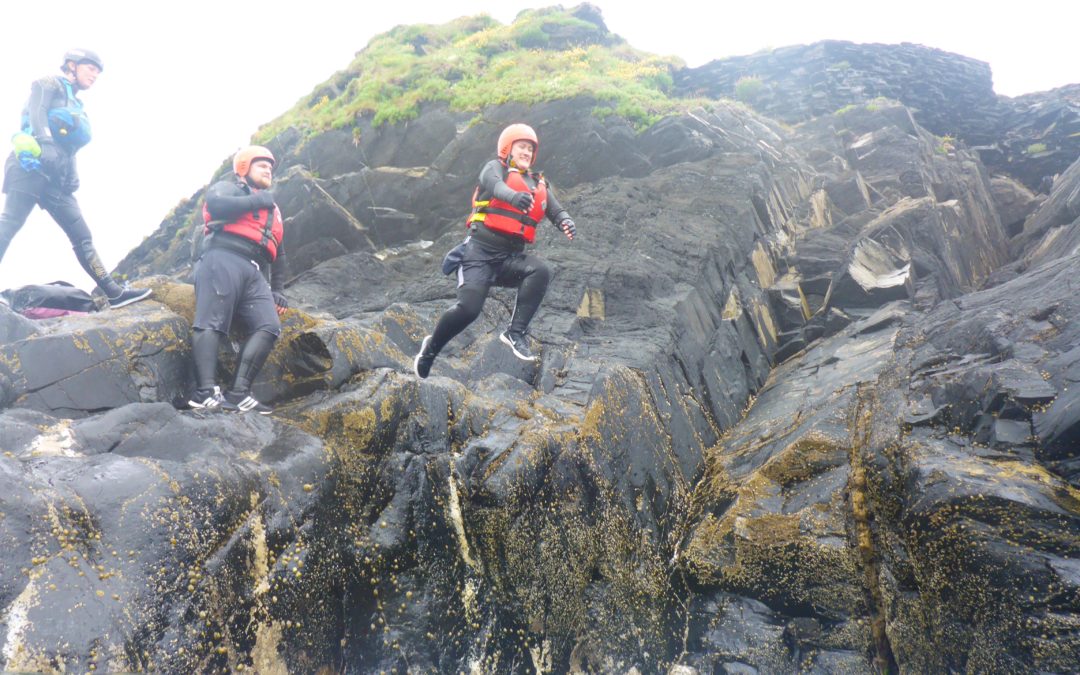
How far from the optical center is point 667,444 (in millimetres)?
7723

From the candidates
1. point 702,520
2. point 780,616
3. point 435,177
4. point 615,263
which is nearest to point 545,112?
point 435,177

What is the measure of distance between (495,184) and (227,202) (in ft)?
9.39

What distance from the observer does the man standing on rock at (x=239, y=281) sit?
6547 millimetres

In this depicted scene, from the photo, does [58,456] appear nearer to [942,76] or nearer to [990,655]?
[990,655]

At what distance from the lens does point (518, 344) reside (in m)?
7.97

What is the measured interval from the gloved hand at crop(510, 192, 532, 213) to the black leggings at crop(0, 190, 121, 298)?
190 inches

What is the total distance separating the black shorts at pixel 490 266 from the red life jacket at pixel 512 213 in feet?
0.84

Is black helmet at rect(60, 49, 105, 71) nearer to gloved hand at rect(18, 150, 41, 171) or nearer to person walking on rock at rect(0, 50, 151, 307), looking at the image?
person walking on rock at rect(0, 50, 151, 307)

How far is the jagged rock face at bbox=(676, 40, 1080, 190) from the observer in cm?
2116

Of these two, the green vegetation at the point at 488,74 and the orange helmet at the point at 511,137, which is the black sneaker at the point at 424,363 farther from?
the green vegetation at the point at 488,74

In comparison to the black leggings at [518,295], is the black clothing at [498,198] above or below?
above

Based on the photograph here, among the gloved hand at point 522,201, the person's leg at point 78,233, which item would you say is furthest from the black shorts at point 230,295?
the gloved hand at point 522,201

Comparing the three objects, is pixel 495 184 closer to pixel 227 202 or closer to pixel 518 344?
pixel 518 344

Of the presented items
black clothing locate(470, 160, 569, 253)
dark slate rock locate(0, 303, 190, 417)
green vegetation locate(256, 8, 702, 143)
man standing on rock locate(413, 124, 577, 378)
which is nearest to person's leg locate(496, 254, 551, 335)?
man standing on rock locate(413, 124, 577, 378)
